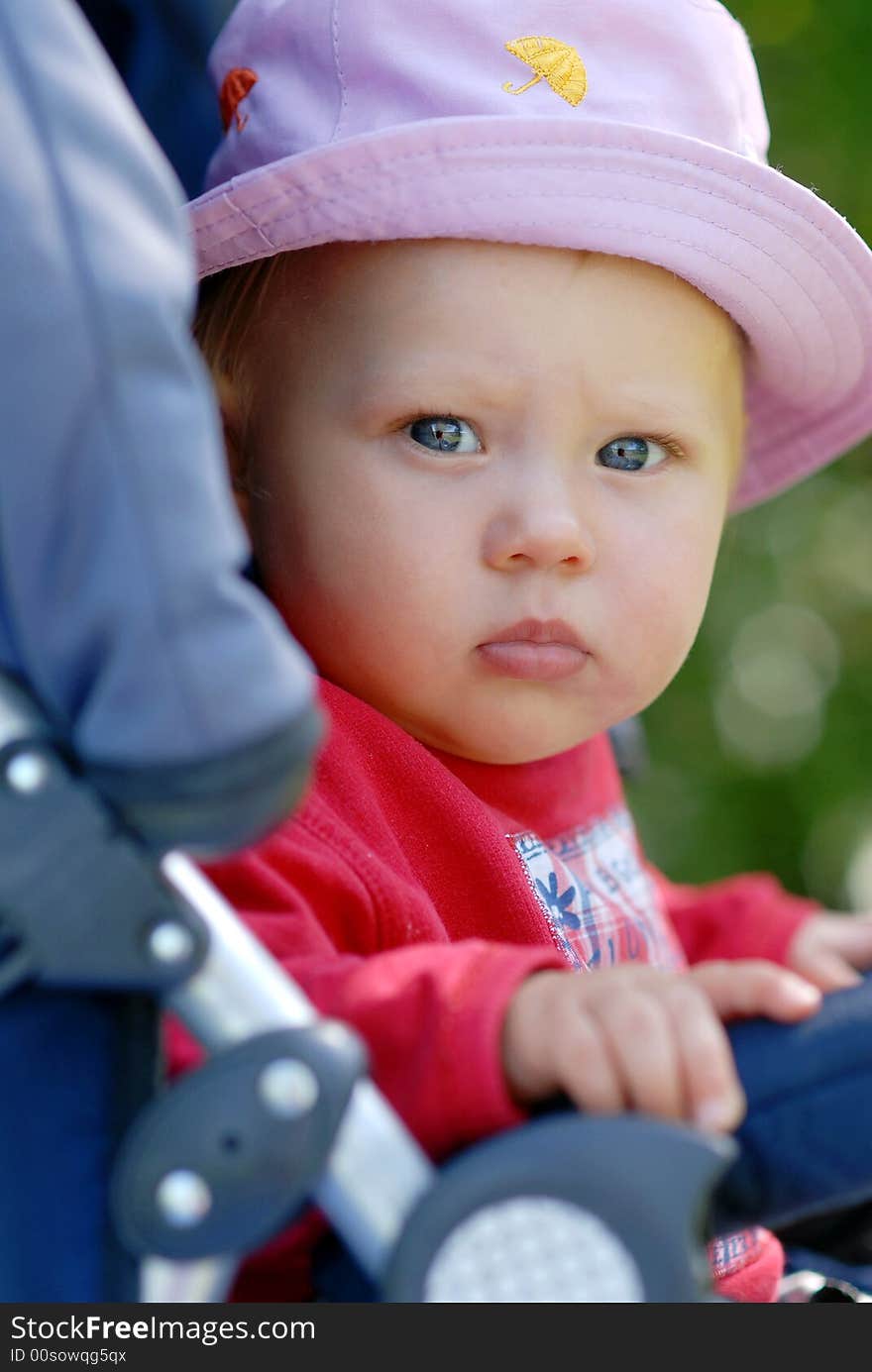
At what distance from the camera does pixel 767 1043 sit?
767mm

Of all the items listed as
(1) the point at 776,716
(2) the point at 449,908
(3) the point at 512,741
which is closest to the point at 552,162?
(3) the point at 512,741

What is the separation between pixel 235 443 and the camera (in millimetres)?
1302

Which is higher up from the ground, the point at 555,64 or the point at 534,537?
the point at 555,64

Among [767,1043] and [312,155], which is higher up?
[312,155]

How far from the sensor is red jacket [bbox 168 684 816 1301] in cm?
76

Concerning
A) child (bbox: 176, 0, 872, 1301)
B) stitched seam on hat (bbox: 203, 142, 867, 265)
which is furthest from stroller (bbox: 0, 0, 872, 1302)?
stitched seam on hat (bbox: 203, 142, 867, 265)

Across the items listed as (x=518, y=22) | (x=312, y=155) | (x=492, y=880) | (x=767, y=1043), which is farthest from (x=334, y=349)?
(x=767, y=1043)

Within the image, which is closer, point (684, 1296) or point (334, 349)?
point (684, 1296)

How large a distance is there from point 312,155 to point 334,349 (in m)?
0.14

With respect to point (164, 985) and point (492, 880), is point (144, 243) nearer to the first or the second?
point (164, 985)

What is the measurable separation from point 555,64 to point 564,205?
4.5 inches

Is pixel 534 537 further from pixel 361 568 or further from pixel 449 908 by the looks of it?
pixel 449 908

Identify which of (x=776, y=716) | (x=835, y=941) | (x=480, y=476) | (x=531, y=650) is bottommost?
(x=776, y=716)

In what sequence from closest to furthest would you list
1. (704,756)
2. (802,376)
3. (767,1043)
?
(767,1043)
(802,376)
(704,756)
